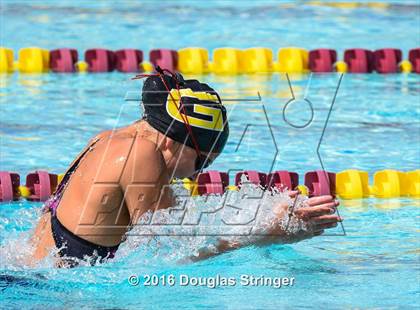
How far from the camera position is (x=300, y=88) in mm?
8805

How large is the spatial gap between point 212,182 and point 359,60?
3.48m

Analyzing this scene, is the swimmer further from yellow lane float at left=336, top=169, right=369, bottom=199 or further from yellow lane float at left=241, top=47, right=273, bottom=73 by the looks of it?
yellow lane float at left=241, top=47, right=273, bottom=73

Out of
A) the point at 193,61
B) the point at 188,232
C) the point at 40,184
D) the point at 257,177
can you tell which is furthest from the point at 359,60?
the point at 188,232

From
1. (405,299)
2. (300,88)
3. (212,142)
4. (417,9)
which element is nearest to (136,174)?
(212,142)

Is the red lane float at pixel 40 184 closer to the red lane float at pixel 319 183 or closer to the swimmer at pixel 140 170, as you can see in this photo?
the red lane float at pixel 319 183

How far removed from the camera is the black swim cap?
408 centimetres

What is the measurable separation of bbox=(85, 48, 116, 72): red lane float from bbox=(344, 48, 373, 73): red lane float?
6.64ft

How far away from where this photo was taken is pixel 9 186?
20.1 ft

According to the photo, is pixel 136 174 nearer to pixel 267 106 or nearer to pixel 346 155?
pixel 346 155

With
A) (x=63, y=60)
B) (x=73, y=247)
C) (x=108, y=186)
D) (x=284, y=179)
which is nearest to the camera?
(x=108, y=186)

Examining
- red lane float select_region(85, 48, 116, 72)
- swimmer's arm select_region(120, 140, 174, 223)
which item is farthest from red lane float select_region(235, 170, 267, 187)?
red lane float select_region(85, 48, 116, 72)

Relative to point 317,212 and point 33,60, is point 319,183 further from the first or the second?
point 33,60

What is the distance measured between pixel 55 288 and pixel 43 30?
6583 mm

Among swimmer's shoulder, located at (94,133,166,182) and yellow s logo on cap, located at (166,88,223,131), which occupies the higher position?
yellow s logo on cap, located at (166,88,223,131)
